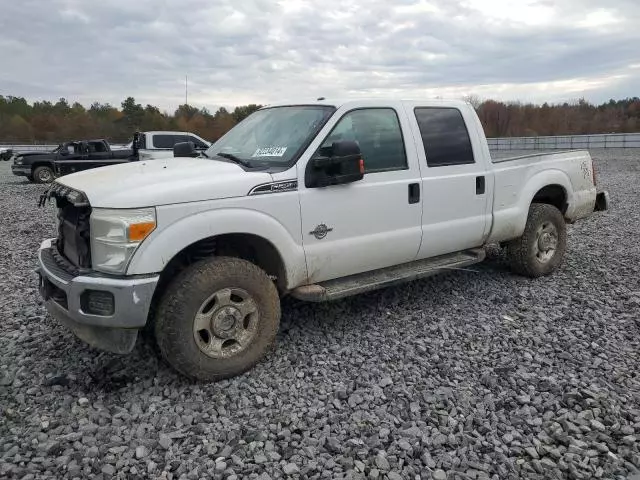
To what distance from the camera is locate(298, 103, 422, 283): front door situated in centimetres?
426

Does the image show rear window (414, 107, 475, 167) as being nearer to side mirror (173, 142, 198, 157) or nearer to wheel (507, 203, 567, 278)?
wheel (507, 203, 567, 278)

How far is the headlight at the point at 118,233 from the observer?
3.44 m

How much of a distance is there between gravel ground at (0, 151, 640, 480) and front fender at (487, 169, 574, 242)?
2.26 ft

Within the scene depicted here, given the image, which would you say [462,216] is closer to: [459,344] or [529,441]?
[459,344]

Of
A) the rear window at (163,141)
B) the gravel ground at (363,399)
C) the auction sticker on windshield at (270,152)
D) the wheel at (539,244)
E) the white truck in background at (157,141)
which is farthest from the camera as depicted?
the rear window at (163,141)

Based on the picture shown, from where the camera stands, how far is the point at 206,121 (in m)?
66.2

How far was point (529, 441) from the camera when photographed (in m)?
3.16

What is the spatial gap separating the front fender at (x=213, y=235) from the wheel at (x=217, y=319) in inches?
8.5

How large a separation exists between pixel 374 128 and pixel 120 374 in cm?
284

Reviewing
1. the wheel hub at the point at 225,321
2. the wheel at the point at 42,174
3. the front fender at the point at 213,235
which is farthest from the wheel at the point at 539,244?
the wheel at the point at 42,174

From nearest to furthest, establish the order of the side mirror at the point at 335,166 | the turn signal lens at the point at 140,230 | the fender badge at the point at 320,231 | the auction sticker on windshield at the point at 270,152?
the turn signal lens at the point at 140,230 → the side mirror at the point at 335,166 → the fender badge at the point at 320,231 → the auction sticker on windshield at the point at 270,152

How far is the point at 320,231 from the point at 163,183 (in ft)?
4.09

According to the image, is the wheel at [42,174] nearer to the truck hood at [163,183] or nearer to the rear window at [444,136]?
the truck hood at [163,183]

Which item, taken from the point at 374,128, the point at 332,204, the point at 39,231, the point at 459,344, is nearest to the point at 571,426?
the point at 459,344
